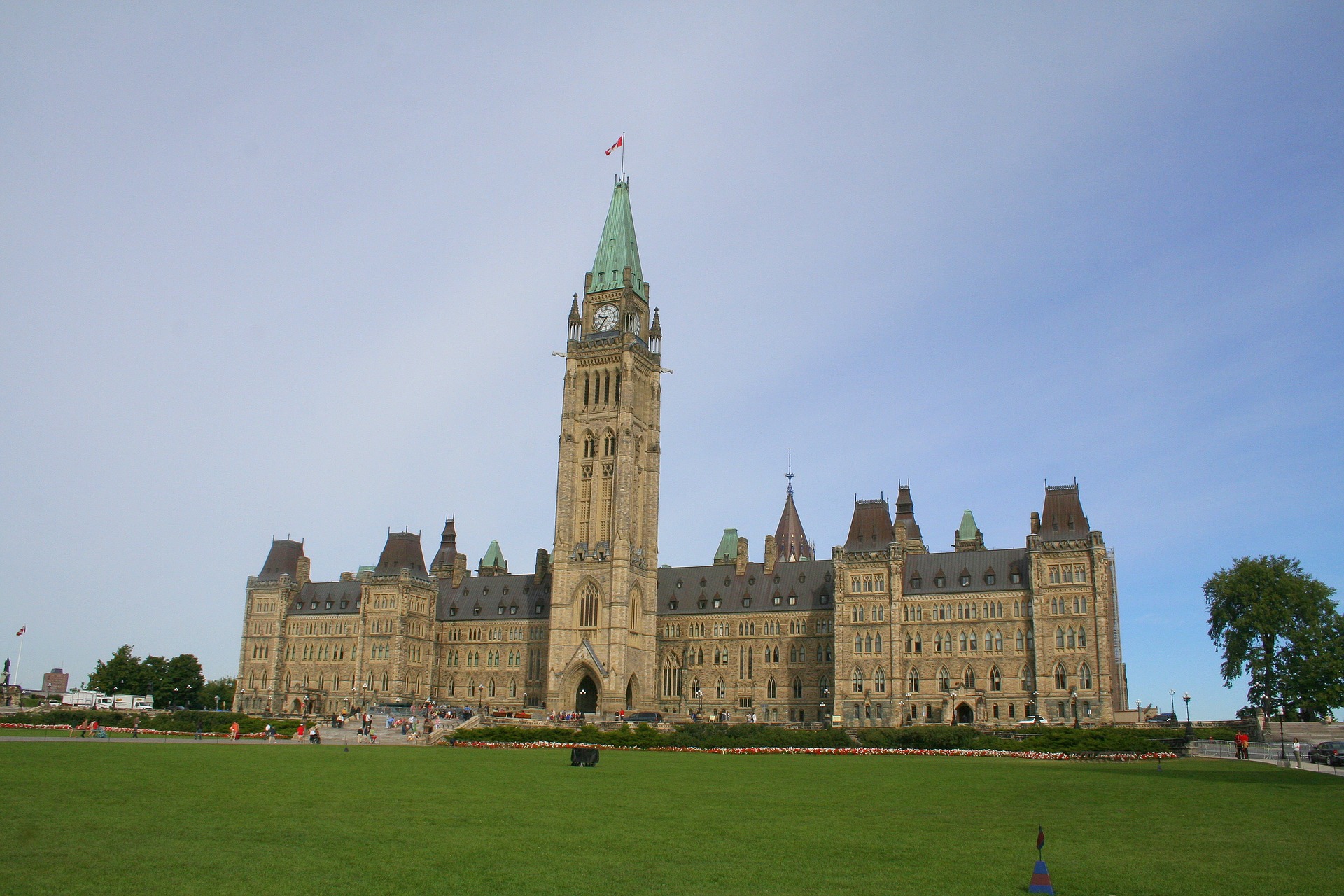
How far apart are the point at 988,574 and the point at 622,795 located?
231 feet

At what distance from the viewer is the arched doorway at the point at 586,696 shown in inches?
4077

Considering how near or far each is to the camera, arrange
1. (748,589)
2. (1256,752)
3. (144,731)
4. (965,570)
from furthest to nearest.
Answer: (748,589) < (965,570) < (144,731) < (1256,752)

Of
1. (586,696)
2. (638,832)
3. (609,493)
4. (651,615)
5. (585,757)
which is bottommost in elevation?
(638,832)

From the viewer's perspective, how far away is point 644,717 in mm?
87500

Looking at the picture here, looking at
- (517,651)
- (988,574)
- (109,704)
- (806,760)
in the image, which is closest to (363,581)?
(517,651)

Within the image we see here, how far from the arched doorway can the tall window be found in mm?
5003

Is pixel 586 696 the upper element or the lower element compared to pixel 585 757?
upper

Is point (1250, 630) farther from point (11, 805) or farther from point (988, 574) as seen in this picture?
point (11, 805)

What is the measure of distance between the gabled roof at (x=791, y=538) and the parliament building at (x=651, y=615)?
11256mm

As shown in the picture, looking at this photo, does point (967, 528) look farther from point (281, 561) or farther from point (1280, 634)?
point (281, 561)

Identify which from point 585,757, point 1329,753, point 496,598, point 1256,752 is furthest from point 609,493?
point 1329,753

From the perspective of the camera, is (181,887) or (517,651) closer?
(181,887)

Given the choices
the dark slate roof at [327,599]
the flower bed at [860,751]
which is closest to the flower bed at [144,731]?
the flower bed at [860,751]

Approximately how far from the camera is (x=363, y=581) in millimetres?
118438
